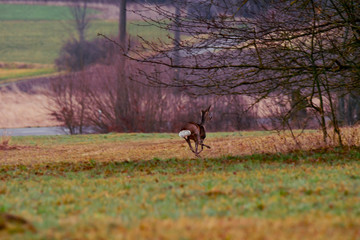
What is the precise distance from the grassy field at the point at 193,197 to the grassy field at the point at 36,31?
5054 centimetres

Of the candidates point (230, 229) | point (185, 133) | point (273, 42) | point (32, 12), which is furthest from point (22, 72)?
point (230, 229)

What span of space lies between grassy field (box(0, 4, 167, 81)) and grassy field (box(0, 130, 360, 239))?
166 feet

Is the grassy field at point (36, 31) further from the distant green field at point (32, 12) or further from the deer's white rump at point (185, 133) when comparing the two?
the deer's white rump at point (185, 133)

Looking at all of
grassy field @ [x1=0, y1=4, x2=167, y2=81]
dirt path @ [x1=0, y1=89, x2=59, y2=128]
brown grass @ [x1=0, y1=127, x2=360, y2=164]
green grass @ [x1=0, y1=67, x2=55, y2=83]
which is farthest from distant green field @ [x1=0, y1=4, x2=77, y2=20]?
brown grass @ [x1=0, y1=127, x2=360, y2=164]

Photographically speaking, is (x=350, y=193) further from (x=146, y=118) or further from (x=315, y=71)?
(x=146, y=118)

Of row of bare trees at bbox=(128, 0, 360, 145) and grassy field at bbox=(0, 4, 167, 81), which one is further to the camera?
grassy field at bbox=(0, 4, 167, 81)

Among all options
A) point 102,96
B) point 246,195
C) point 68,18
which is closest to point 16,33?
point 68,18

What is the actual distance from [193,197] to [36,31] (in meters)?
75.2

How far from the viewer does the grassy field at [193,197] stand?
5.97 metres

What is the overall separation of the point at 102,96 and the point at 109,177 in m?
24.5

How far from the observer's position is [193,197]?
841 cm

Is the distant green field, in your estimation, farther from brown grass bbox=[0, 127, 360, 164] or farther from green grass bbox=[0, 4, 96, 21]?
brown grass bbox=[0, 127, 360, 164]

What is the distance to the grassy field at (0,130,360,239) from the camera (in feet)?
19.6

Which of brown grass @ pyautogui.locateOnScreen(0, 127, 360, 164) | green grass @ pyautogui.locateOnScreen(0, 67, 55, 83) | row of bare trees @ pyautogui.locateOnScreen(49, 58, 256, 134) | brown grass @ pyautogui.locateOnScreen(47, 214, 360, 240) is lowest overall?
brown grass @ pyautogui.locateOnScreen(47, 214, 360, 240)
